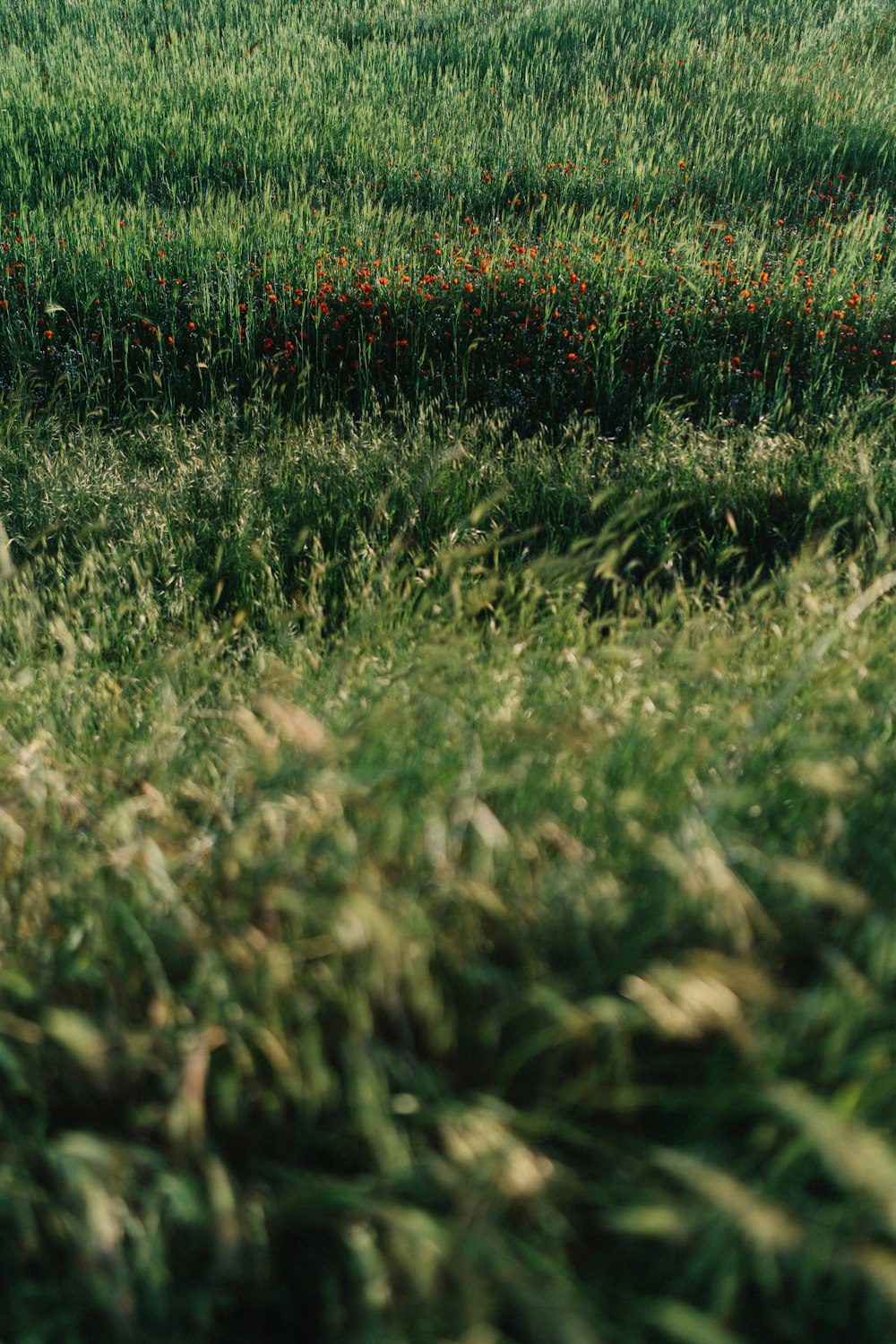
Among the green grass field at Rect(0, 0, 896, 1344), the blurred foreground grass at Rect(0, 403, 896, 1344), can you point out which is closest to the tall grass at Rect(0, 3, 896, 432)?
the green grass field at Rect(0, 0, 896, 1344)

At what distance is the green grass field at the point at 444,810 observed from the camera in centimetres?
115

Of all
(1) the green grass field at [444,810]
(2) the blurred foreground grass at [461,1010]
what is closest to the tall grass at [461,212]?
(1) the green grass field at [444,810]

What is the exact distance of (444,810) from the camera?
1.62 meters

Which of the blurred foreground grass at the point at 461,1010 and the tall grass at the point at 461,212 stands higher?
the tall grass at the point at 461,212

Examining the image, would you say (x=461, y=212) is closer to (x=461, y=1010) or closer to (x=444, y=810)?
(x=444, y=810)

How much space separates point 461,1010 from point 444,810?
34cm

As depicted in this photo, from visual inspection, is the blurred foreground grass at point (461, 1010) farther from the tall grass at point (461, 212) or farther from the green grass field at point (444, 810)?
the tall grass at point (461, 212)

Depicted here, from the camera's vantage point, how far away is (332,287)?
5020 mm

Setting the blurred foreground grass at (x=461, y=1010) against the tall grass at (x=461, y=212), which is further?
the tall grass at (x=461, y=212)

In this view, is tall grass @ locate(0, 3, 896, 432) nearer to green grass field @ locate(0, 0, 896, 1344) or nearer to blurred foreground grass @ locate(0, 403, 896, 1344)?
green grass field @ locate(0, 0, 896, 1344)

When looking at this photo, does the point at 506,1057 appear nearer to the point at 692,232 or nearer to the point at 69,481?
the point at 69,481

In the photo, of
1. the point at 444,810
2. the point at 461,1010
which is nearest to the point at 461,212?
the point at 444,810

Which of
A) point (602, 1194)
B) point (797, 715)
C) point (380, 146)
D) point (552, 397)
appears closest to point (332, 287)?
point (552, 397)

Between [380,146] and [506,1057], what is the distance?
7.39 meters
